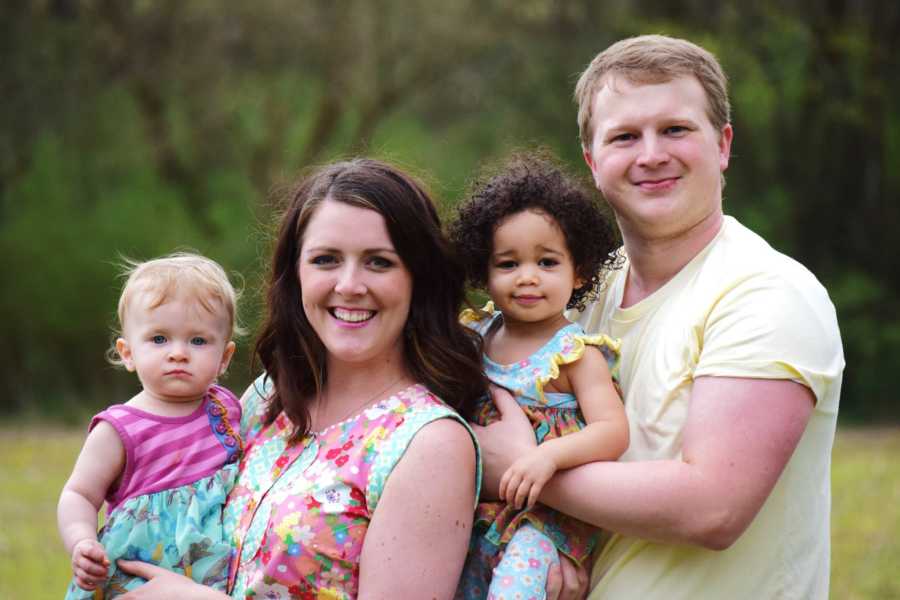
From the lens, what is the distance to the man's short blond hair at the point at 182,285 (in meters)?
3.10

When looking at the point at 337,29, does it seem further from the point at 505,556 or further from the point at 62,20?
the point at 505,556

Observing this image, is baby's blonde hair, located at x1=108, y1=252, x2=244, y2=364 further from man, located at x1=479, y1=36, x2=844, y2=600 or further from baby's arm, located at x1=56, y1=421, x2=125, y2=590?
man, located at x1=479, y1=36, x2=844, y2=600

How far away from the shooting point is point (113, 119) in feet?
56.4

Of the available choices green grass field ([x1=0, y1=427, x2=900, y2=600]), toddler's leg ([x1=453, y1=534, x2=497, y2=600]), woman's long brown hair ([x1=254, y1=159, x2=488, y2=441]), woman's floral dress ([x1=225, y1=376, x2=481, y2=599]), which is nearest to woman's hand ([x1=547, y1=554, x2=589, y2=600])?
toddler's leg ([x1=453, y1=534, x2=497, y2=600])

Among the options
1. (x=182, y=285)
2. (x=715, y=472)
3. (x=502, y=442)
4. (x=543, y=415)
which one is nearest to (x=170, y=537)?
(x=182, y=285)

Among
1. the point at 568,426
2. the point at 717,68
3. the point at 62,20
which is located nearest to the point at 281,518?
the point at 568,426

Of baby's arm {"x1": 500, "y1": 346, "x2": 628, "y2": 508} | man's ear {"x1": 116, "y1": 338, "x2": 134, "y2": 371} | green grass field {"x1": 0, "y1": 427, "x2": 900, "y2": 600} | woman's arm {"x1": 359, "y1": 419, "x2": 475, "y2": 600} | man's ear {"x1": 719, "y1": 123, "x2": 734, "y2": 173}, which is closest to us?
woman's arm {"x1": 359, "y1": 419, "x2": 475, "y2": 600}

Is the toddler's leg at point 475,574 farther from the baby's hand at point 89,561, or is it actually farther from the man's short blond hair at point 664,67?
the man's short blond hair at point 664,67

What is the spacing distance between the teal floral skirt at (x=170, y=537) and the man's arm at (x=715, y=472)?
950 mm

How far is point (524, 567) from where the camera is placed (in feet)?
9.23

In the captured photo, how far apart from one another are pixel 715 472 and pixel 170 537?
1.36 m

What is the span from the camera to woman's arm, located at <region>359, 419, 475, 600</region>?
8.77 feet

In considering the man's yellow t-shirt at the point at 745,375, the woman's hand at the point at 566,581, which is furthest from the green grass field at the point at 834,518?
the woman's hand at the point at 566,581

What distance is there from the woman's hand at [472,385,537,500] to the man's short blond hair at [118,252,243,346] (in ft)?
2.52
